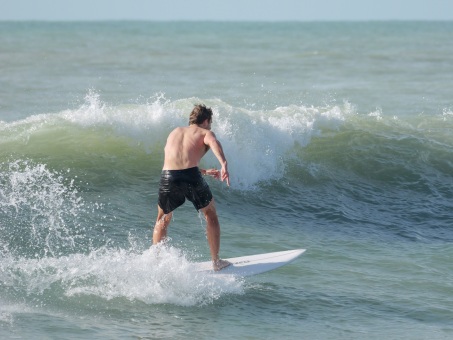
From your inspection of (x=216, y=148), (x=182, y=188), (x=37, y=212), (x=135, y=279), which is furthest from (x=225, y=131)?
(x=135, y=279)

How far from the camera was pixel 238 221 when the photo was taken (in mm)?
10383

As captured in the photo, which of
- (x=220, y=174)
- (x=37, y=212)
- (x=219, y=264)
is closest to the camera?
(x=220, y=174)

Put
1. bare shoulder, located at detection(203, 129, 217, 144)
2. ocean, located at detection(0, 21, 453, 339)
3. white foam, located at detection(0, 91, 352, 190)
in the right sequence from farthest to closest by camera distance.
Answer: white foam, located at detection(0, 91, 352, 190) < bare shoulder, located at detection(203, 129, 217, 144) < ocean, located at detection(0, 21, 453, 339)

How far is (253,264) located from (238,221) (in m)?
2.35

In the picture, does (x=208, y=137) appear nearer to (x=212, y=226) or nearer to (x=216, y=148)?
(x=216, y=148)

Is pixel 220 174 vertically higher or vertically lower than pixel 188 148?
lower

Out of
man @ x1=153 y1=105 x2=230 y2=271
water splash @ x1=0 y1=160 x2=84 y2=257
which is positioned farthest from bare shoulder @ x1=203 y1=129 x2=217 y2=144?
water splash @ x1=0 y1=160 x2=84 y2=257

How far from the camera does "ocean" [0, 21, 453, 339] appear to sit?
712 centimetres

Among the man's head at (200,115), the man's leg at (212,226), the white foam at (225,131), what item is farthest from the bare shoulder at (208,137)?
the white foam at (225,131)

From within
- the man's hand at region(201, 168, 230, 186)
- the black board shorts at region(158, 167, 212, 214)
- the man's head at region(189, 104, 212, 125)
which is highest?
the man's head at region(189, 104, 212, 125)

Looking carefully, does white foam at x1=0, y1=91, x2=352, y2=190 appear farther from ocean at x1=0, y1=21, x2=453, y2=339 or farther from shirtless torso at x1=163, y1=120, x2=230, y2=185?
shirtless torso at x1=163, y1=120, x2=230, y2=185

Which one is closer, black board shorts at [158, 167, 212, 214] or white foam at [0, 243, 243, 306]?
white foam at [0, 243, 243, 306]

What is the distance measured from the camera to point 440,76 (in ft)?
84.1

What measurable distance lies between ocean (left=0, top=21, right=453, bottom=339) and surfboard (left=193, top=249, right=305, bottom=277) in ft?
0.45
